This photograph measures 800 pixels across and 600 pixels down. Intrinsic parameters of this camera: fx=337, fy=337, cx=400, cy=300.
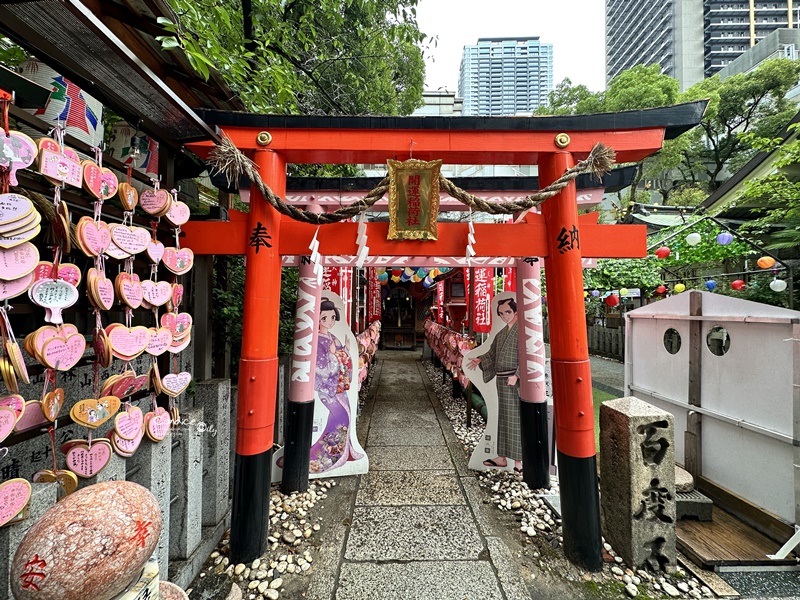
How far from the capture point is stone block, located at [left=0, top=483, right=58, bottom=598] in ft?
5.18

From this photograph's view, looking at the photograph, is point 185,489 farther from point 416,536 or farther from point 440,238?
point 440,238

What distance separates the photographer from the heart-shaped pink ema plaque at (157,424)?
2527 mm

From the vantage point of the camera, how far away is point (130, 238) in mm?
2369

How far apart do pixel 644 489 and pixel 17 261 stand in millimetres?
4897

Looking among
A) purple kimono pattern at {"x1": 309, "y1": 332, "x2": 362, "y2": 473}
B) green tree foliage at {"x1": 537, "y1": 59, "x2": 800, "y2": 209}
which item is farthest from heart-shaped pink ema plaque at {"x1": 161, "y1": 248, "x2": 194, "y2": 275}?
green tree foliage at {"x1": 537, "y1": 59, "x2": 800, "y2": 209}

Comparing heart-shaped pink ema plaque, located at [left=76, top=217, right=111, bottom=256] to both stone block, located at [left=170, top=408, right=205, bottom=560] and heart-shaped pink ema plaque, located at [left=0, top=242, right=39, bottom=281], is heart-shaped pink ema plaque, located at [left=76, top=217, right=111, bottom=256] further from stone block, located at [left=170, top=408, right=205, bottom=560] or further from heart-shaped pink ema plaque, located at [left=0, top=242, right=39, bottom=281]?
stone block, located at [left=170, top=408, right=205, bottom=560]

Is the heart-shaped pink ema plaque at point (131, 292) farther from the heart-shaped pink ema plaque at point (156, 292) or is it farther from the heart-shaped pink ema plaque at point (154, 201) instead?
the heart-shaped pink ema plaque at point (154, 201)

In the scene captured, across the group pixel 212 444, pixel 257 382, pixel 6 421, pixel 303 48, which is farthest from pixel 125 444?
pixel 303 48

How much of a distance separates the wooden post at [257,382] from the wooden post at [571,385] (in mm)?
2794

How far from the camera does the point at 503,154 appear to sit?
135 inches

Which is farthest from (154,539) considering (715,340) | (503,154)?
(715,340)

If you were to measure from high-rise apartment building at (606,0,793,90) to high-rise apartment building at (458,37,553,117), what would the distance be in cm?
1555

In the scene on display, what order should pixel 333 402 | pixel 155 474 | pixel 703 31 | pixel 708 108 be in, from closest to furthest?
pixel 155 474 < pixel 333 402 < pixel 708 108 < pixel 703 31

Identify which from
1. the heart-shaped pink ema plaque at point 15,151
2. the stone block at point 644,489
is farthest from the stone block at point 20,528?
the stone block at point 644,489
